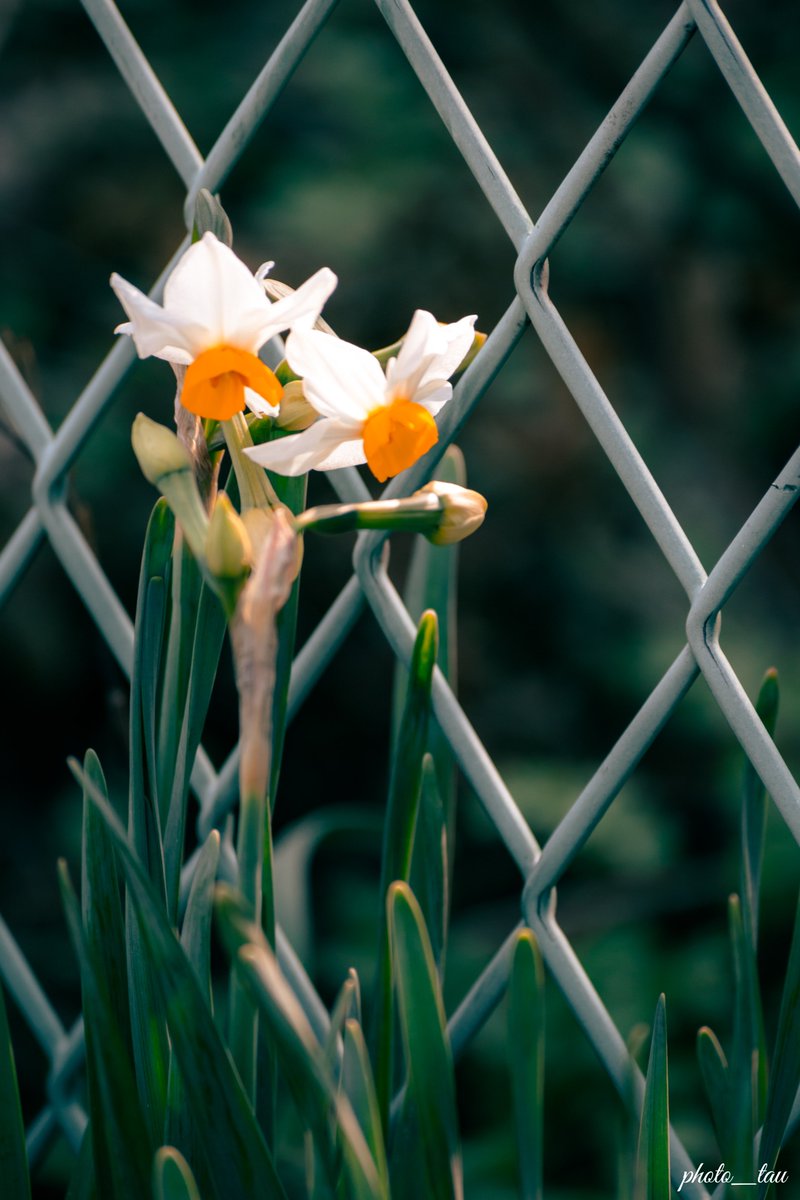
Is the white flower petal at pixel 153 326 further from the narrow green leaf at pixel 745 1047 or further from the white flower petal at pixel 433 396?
the narrow green leaf at pixel 745 1047

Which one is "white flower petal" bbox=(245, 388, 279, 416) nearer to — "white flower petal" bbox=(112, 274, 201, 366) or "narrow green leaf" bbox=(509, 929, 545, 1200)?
"white flower petal" bbox=(112, 274, 201, 366)

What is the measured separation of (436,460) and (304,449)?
14 cm

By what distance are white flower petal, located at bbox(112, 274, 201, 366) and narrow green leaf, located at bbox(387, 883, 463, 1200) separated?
193mm

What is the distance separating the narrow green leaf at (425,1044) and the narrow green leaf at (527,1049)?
3 centimetres

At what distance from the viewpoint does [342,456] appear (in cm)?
37

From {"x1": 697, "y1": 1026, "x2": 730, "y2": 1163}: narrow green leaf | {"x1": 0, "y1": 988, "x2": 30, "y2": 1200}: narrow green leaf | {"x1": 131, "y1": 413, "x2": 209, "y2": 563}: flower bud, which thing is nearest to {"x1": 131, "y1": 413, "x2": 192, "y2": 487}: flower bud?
{"x1": 131, "y1": 413, "x2": 209, "y2": 563}: flower bud

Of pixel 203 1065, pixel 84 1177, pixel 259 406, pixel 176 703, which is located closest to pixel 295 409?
pixel 259 406

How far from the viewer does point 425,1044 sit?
14.5 inches

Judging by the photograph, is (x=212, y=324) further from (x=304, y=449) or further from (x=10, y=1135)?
(x=10, y=1135)

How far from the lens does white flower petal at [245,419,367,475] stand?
0.33 meters

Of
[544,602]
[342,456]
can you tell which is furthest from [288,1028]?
[544,602]

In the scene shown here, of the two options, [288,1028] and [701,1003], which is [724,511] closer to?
[701,1003]

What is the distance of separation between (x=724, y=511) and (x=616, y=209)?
40 centimetres

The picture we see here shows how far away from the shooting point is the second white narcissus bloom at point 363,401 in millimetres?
331
